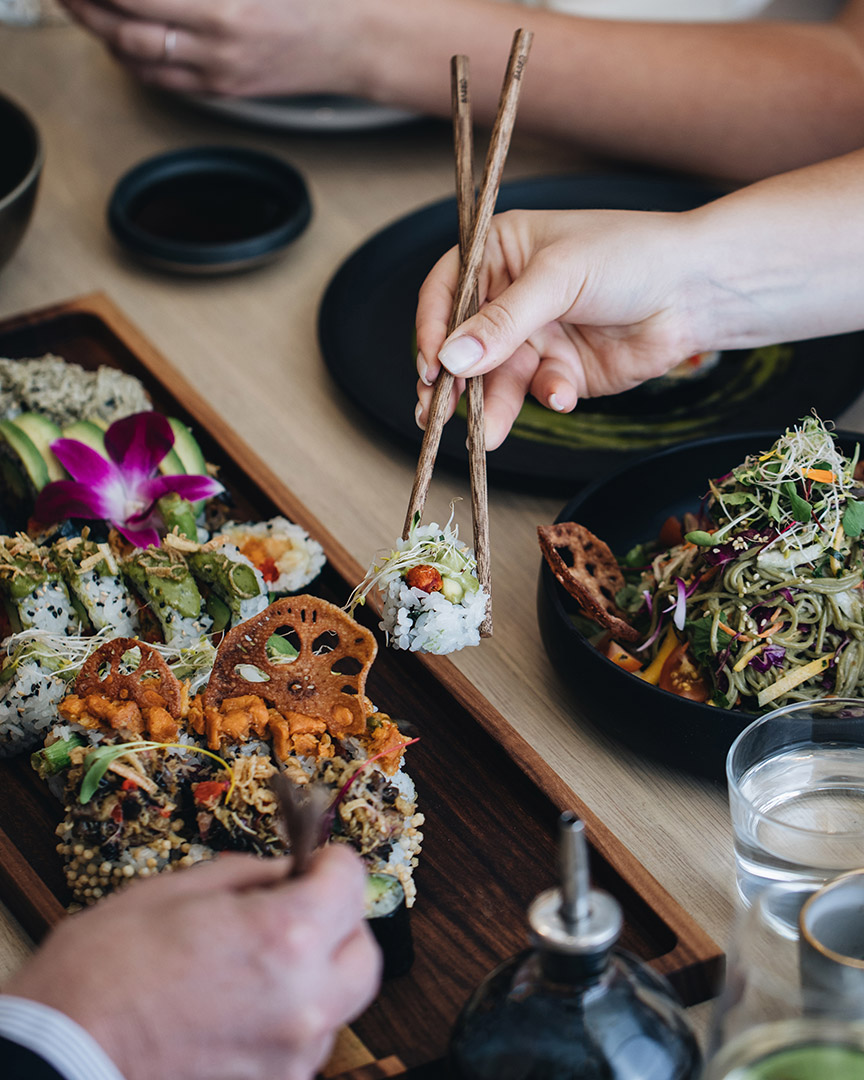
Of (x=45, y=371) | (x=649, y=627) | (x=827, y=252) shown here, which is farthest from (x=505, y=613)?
(x=45, y=371)

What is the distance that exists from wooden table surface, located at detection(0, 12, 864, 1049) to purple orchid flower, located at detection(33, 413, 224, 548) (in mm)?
240

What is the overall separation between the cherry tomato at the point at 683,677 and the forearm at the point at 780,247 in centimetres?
55

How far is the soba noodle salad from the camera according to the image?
113 centimetres

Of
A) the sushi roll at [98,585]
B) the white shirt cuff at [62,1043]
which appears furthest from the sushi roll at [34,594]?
the white shirt cuff at [62,1043]

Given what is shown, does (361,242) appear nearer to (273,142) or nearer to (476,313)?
(273,142)

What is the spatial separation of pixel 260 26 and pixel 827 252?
1196 mm

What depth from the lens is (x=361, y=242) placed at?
82.4 inches

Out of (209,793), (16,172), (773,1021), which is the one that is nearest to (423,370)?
(209,793)

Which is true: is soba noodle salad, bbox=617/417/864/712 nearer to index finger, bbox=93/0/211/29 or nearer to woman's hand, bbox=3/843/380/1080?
woman's hand, bbox=3/843/380/1080

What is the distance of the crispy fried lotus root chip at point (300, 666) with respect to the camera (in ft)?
3.64

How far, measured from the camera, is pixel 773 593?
1.16m

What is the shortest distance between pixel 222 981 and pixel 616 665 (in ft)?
1.81

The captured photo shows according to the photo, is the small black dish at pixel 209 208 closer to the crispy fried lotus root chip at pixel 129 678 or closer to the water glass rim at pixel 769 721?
the crispy fried lotus root chip at pixel 129 678

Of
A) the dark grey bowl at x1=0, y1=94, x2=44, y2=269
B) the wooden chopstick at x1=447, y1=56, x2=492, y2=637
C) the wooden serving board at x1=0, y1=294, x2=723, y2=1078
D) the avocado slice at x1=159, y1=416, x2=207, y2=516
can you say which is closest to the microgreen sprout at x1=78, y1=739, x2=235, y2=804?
the wooden serving board at x1=0, y1=294, x2=723, y2=1078
